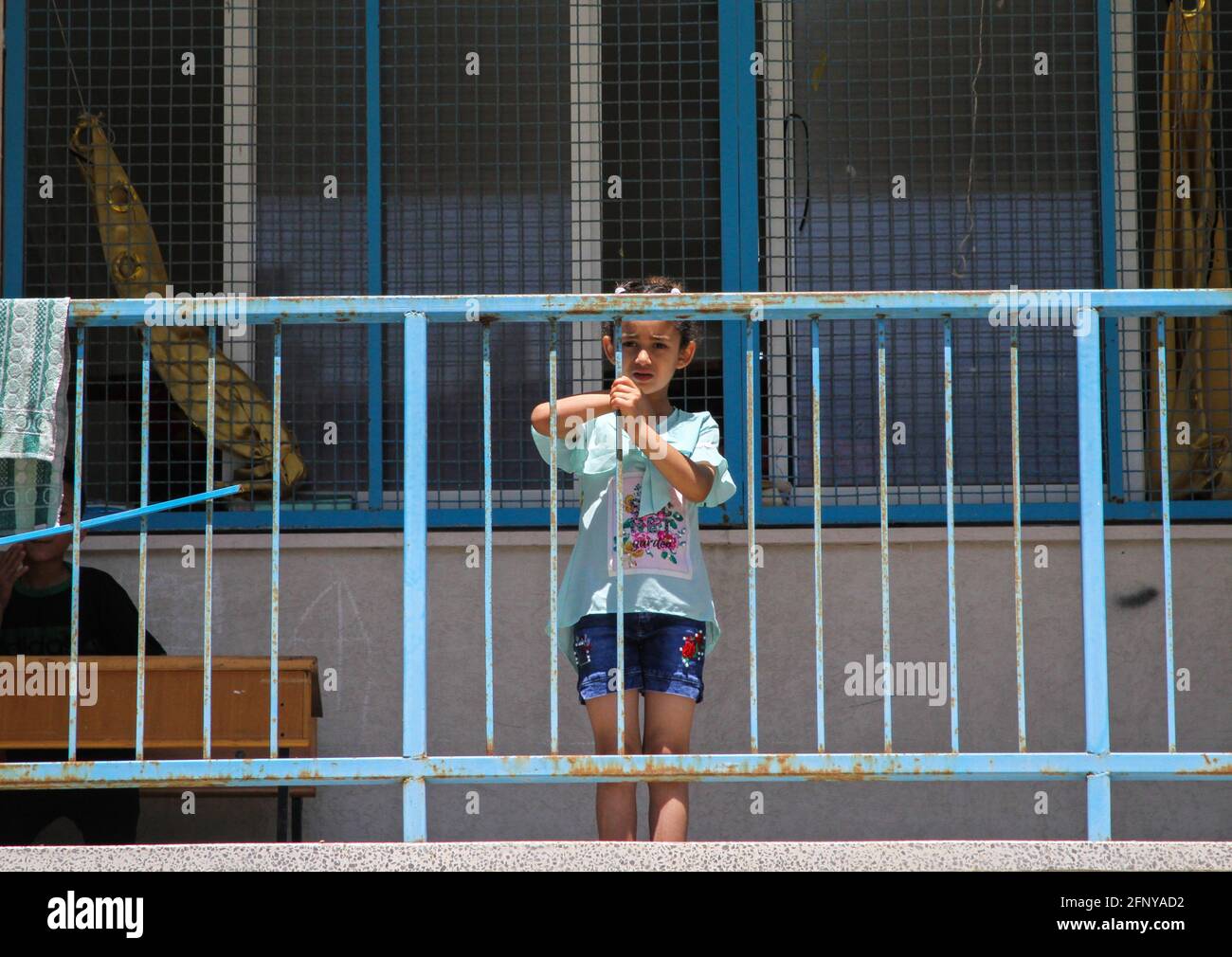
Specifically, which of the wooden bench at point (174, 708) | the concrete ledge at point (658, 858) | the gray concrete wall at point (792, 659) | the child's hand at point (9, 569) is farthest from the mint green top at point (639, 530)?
the child's hand at point (9, 569)

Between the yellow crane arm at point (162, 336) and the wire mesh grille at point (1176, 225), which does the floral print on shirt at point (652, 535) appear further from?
the wire mesh grille at point (1176, 225)

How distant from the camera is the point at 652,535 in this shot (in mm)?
4008

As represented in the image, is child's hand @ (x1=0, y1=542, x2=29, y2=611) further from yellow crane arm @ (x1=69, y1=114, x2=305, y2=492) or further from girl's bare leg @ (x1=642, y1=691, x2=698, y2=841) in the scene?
girl's bare leg @ (x1=642, y1=691, x2=698, y2=841)

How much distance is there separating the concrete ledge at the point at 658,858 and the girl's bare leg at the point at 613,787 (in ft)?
1.66

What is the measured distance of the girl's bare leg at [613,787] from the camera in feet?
12.6

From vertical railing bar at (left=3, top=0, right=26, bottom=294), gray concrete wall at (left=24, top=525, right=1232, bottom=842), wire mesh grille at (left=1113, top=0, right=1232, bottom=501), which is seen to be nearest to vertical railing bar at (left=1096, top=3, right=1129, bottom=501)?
wire mesh grille at (left=1113, top=0, right=1232, bottom=501)

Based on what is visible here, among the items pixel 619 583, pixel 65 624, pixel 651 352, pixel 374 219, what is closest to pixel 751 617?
pixel 619 583

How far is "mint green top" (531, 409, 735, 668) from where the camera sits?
3.96m

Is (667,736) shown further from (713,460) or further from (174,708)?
(174,708)

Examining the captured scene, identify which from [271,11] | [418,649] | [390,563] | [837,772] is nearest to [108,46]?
[271,11]

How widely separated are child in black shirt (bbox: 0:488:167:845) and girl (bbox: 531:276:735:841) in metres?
2.03

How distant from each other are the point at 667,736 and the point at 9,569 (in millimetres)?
2565

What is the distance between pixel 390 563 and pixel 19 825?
1466 millimetres

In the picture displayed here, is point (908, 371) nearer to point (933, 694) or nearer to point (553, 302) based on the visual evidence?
point (933, 694)
